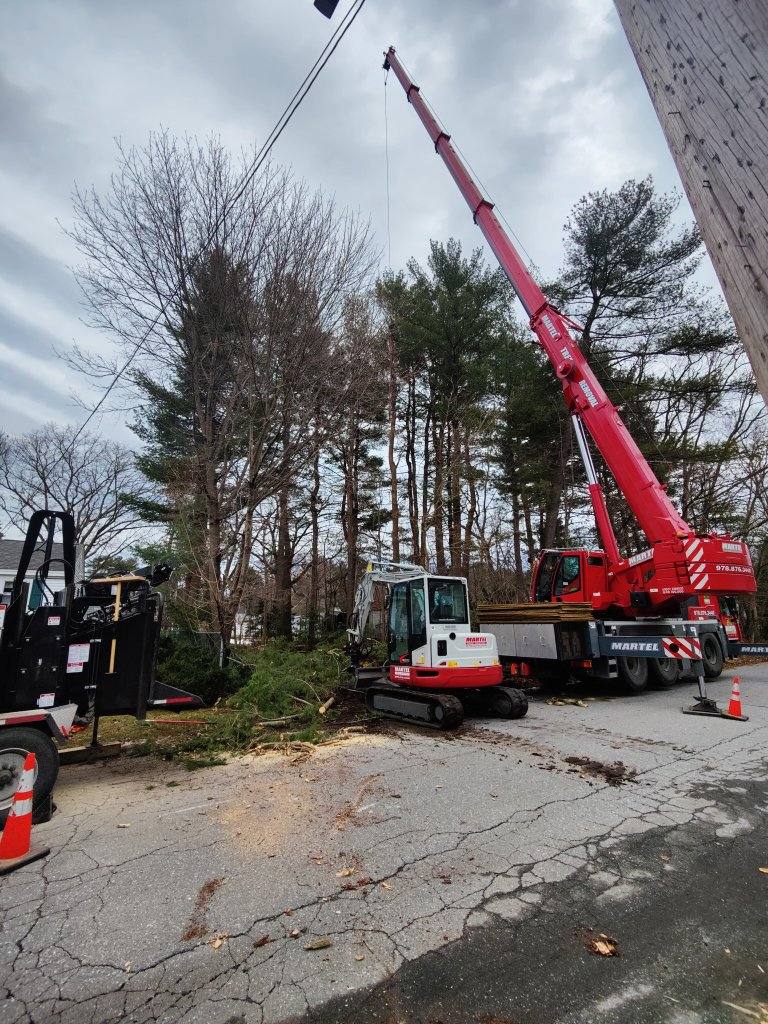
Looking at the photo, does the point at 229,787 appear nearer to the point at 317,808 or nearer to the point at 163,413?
the point at 317,808

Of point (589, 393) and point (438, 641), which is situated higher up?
point (589, 393)

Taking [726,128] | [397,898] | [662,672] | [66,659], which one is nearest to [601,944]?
[397,898]

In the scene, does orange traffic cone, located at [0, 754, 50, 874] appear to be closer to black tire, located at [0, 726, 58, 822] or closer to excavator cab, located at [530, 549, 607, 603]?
black tire, located at [0, 726, 58, 822]

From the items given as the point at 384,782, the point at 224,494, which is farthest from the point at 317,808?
the point at 224,494

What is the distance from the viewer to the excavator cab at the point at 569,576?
1160 centimetres

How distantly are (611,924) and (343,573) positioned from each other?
18.5 m

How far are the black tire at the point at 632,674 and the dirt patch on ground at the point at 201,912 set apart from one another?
9.63 meters

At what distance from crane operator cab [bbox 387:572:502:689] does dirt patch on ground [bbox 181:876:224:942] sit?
4.91m

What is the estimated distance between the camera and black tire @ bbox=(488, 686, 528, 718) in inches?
321

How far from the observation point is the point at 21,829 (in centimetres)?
376

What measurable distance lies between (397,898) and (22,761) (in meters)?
3.73

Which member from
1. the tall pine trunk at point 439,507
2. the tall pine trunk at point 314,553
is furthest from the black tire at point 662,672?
the tall pine trunk at point 314,553

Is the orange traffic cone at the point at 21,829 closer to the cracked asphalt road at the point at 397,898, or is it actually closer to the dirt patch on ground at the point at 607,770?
the cracked asphalt road at the point at 397,898

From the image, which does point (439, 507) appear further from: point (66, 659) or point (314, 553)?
point (66, 659)
